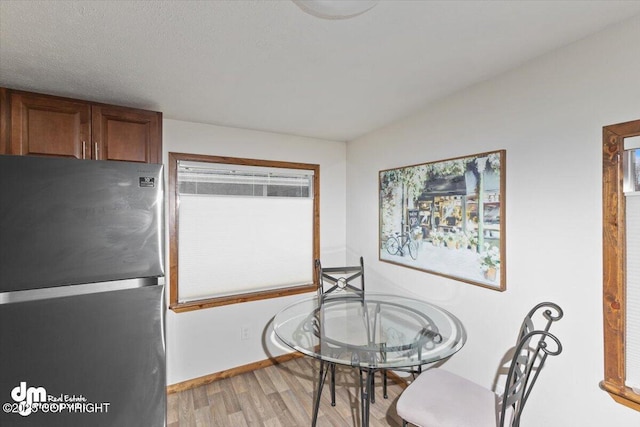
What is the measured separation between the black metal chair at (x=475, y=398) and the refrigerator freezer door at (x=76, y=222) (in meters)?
1.65

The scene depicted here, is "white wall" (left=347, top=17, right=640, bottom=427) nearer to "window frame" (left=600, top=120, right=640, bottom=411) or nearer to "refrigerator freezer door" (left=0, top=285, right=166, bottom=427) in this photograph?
"window frame" (left=600, top=120, right=640, bottom=411)

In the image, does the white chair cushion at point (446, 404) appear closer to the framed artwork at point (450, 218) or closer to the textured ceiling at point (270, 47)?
the framed artwork at point (450, 218)

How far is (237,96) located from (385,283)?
2.07 meters

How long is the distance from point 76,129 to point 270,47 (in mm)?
1515

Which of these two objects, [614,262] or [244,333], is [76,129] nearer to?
[244,333]

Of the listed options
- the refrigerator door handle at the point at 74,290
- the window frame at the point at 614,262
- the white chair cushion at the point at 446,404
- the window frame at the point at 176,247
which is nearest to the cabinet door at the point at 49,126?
the window frame at the point at 176,247

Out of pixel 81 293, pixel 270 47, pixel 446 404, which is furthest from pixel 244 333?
pixel 270 47

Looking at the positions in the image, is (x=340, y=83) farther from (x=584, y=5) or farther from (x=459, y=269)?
(x=459, y=269)

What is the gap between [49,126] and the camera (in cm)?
191

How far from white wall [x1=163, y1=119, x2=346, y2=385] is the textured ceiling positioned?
1.73 feet

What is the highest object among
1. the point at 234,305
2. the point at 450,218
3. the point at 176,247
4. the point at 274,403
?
the point at 450,218

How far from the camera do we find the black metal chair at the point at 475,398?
4.31 feet

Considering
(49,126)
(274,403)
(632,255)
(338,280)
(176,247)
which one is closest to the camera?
(632,255)

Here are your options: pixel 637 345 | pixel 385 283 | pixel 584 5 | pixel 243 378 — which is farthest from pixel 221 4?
pixel 243 378
